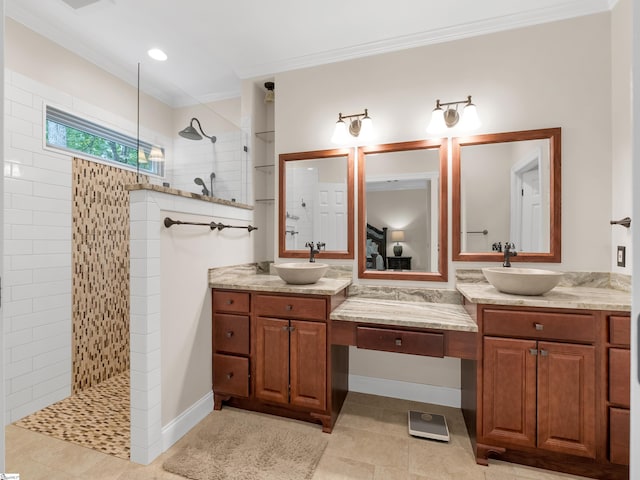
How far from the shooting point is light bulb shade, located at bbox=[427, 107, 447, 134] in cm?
223

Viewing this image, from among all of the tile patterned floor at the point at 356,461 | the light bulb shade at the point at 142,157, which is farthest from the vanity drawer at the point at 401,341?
the light bulb shade at the point at 142,157

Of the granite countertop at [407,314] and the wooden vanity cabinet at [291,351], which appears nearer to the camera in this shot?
the granite countertop at [407,314]

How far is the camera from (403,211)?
2385mm

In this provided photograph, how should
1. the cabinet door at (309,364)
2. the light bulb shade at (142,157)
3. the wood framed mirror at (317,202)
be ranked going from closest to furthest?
the cabinet door at (309,364), the light bulb shade at (142,157), the wood framed mirror at (317,202)

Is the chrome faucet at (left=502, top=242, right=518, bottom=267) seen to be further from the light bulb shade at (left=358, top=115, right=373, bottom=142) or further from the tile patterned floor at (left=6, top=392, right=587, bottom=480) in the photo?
the light bulb shade at (left=358, top=115, right=373, bottom=142)

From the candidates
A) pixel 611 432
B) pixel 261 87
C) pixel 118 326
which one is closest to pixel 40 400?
pixel 118 326

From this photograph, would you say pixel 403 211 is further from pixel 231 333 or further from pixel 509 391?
pixel 231 333

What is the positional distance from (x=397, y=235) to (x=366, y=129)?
0.87 m

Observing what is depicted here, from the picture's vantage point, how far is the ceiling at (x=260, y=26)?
6.70ft

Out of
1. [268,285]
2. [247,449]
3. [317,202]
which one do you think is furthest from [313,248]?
[247,449]

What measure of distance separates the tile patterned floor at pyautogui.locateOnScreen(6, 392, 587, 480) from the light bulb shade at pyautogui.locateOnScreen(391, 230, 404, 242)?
1.30 m

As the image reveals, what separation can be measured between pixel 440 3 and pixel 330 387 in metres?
2.61

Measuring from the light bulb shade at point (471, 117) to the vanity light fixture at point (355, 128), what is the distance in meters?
0.68

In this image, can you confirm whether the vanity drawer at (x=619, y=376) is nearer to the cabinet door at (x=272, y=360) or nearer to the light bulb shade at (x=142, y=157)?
the cabinet door at (x=272, y=360)
